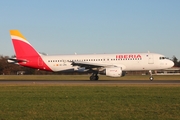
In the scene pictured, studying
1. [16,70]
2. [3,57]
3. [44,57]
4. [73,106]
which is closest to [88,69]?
[44,57]

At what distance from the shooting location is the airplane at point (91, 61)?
40.8 m

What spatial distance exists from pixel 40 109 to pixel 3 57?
3757 inches

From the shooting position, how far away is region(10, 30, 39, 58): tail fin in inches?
1770

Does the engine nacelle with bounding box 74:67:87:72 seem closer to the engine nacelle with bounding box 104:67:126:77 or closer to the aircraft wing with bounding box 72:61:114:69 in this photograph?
the aircraft wing with bounding box 72:61:114:69

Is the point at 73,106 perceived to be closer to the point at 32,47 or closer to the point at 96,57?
the point at 96,57

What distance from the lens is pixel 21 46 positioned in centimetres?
4497

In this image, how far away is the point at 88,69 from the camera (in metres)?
42.0

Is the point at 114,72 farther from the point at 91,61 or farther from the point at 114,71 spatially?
the point at 91,61

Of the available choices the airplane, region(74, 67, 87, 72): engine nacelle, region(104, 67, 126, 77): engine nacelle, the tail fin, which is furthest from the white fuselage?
the tail fin

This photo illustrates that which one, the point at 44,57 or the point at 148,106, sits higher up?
the point at 44,57

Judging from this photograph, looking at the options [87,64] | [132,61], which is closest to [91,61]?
[87,64]

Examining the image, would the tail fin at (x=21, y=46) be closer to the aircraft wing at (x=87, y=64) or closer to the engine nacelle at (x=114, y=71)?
the aircraft wing at (x=87, y=64)

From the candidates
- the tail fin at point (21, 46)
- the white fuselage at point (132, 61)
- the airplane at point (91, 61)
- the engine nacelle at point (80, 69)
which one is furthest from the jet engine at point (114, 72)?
the tail fin at point (21, 46)

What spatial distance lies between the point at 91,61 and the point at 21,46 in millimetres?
9954
